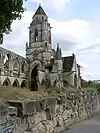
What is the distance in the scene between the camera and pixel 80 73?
55.9 meters

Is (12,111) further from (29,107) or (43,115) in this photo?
(43,115)

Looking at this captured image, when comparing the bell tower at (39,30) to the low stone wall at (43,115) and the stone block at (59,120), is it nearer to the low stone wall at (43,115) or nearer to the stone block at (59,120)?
the low stone wall at (43,115)

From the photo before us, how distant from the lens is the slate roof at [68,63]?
51.7 m

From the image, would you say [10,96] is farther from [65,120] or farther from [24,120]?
[65,120]

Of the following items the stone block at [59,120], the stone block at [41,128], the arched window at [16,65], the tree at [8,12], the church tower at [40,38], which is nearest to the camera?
the tree at [8,12]

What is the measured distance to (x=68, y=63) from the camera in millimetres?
53031

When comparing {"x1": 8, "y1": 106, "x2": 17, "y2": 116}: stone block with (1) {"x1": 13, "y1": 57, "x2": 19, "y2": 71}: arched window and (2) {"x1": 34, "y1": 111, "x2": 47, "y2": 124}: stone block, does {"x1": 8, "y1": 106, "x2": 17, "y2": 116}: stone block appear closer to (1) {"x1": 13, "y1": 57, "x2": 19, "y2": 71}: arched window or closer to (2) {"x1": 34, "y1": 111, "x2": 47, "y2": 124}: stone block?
(2) {"x1": 34, "y1": 111, "x2": 47, "y2": 124}: stone block

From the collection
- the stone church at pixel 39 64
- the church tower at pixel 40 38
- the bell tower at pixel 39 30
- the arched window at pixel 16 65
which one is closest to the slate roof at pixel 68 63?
the stone church at pixel 39 64

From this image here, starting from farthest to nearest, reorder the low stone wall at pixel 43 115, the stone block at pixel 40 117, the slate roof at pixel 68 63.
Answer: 1. the slate roof at pixel 68 63
2. the stone block at pixel 40 117
3. the low stone wall at pixel 43 115

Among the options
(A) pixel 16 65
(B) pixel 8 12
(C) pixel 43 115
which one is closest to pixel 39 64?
(A) pixel 16 65

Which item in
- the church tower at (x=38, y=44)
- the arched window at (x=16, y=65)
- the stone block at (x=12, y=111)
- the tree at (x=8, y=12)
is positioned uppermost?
the church tower at (x=38, y=44)

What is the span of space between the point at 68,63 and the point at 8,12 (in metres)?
43.9

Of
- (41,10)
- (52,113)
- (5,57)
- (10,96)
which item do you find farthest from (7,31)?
(41,10)

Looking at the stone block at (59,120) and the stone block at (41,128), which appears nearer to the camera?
the stone block at (41,128)
